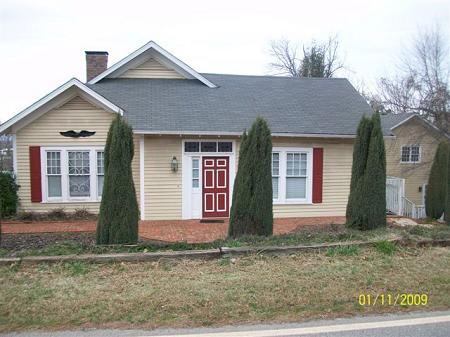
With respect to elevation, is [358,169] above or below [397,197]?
above

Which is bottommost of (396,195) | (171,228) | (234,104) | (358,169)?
(171,228)

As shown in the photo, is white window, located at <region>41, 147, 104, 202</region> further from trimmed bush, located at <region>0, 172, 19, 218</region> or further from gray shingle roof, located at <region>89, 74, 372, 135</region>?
gray shingle roof, located at <region>89, 74, 372, 135</region>

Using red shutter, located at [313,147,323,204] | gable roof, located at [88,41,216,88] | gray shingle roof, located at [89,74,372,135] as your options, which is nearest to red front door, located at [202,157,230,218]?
gray shingle roof, located at [89,74,372,135]

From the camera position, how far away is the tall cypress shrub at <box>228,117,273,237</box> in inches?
294

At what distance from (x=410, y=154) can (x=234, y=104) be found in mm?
14291

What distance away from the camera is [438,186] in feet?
52.5

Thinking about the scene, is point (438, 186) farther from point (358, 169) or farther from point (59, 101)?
point (59, 101)

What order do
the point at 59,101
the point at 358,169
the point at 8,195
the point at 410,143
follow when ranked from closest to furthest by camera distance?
the point at 358,169 → the point at 8,195 → the point at 59,101 → the point at 410,143

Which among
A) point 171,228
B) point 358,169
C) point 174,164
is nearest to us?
point 358,169

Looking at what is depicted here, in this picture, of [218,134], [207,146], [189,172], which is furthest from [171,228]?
[218,134]

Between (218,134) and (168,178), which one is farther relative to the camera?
(168,178)

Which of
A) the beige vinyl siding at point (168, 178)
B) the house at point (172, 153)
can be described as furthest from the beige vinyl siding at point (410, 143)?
the beige vinyl siding at point (168, 178)

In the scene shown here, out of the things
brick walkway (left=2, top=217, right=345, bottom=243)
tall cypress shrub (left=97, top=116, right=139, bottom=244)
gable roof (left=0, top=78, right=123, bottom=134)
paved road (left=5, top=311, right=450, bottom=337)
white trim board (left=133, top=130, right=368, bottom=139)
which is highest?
gable roof (left=0, top=78, right=123, bottom=134)

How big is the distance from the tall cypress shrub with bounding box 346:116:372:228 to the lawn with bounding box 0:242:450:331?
2239 millimetres
